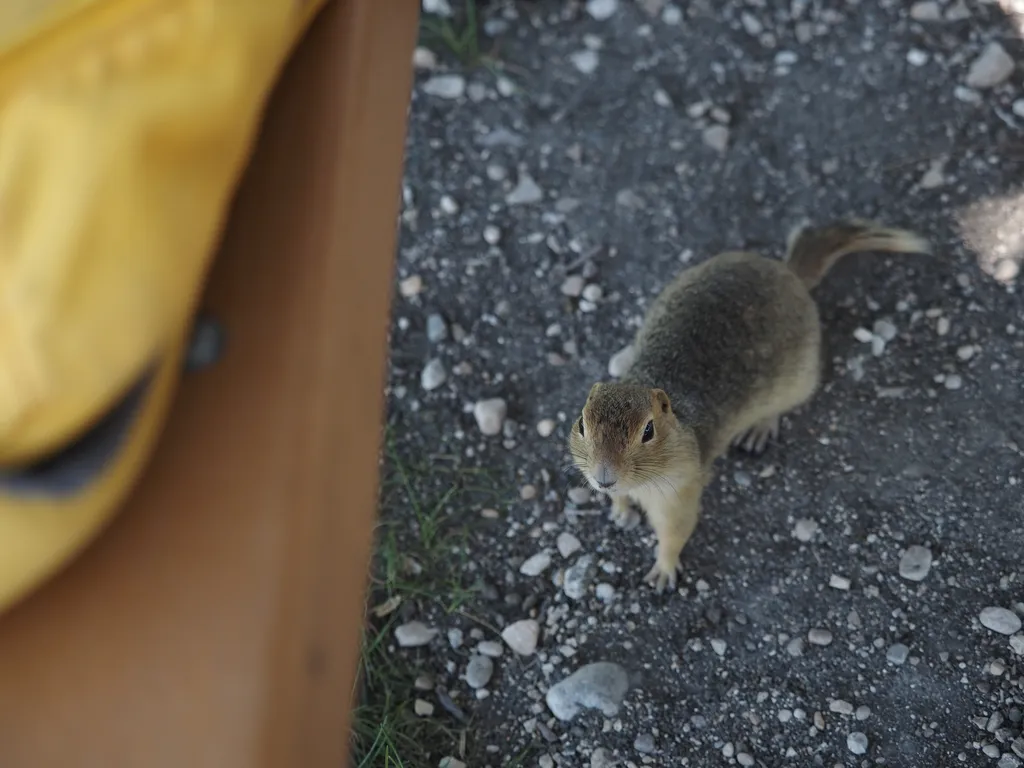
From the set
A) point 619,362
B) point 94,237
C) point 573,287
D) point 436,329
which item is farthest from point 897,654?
point 94,237

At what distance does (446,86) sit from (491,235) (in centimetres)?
48

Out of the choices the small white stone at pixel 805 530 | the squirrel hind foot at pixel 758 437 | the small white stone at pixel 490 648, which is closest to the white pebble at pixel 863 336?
the squirrel hind foot at pixel 758 437

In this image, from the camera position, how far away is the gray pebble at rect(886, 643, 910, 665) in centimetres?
178

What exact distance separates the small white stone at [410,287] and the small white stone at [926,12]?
1.46 meters

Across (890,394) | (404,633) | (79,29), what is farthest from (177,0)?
(890,394)

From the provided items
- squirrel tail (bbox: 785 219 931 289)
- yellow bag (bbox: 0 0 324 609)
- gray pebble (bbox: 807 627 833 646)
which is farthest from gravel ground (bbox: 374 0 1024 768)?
yellow bag (bbox: 0 0 324 609)

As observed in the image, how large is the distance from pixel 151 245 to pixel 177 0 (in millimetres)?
230

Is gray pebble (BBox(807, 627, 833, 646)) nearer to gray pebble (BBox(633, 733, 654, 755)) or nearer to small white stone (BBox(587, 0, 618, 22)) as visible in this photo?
gray pebble (BBox(633, 733, 654, 755))

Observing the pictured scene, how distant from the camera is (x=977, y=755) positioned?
66.4 inches

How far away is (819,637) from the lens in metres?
1.82

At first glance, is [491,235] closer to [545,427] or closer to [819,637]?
[545,427]

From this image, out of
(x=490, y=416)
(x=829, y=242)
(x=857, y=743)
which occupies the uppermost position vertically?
(x=829, y=242)

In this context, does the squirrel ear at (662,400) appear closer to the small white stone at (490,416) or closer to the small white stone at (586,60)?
the small white stone at (490,416)

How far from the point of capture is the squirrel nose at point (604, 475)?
59.0 inches
